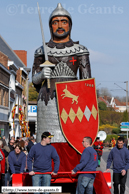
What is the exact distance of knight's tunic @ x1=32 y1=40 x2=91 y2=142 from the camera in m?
8.66

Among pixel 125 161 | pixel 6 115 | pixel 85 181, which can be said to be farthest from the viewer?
pixel 6 115

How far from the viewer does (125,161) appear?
9.11 m

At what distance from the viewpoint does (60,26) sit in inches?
348

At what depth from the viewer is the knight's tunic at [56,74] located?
8664mm

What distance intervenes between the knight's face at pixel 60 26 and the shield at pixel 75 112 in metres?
1.11

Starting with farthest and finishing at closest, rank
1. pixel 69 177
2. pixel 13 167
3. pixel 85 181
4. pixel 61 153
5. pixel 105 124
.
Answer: pixel 105 124 < pixel 13 167 < pixel 61 153 < pixel 69 177 < pixel 85 181

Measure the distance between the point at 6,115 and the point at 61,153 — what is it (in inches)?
1277

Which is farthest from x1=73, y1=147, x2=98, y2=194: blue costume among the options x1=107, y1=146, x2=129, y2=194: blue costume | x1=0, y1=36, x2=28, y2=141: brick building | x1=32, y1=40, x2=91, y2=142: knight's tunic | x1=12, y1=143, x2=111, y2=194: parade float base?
x1=0, y1=36, x2=28, y2=141: brick building

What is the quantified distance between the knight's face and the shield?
3.63 feet

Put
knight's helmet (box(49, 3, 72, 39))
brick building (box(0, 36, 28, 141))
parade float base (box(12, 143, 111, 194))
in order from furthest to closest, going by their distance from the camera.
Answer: brick building (box(0, 36, 28, 141)) < knight's helmet (box(49, 3, 72, 39)) < parade float base (box(12, 143, 111, 194))

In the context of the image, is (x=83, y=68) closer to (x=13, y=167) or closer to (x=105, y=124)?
(x=13, y=167)

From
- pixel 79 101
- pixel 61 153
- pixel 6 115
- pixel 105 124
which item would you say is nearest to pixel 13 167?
pixel 61 153

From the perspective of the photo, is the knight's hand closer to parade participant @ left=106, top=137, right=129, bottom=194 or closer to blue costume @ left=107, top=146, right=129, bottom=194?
parade participant @ left=106, top=137, right=129, bottom=194

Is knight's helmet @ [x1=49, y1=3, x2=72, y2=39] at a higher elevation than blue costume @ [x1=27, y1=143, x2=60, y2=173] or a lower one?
higher
